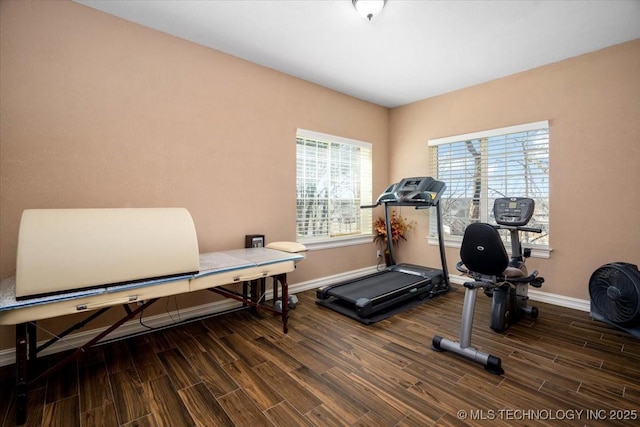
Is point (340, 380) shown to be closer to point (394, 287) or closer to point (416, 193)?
point (394, 287)

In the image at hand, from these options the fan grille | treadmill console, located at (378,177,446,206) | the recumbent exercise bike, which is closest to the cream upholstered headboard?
the recumbent exercise bike

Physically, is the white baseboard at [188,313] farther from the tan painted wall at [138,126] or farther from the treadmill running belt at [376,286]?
the treadmill running belt at [376,286]

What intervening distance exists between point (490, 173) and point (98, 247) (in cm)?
431

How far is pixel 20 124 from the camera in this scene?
2184 mm

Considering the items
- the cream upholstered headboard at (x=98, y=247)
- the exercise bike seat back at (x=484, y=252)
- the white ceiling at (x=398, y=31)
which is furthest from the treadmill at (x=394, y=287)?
the cream upholstered headboard at (x=98, y=247)

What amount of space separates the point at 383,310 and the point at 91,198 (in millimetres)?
2943

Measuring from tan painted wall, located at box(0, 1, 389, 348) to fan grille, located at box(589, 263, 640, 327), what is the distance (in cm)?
291

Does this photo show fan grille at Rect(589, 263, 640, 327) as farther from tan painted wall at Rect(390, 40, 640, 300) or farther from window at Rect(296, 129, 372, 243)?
window at Rect(296, 129, 372, 243)

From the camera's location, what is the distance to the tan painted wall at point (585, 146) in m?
2.96

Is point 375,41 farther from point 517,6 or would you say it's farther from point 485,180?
point 485,180

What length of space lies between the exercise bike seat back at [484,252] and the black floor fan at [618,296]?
0.70 m

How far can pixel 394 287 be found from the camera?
3408 mm

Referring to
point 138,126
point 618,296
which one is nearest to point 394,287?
point 618,296

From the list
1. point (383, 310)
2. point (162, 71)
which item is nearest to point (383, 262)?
point (383, 310)
